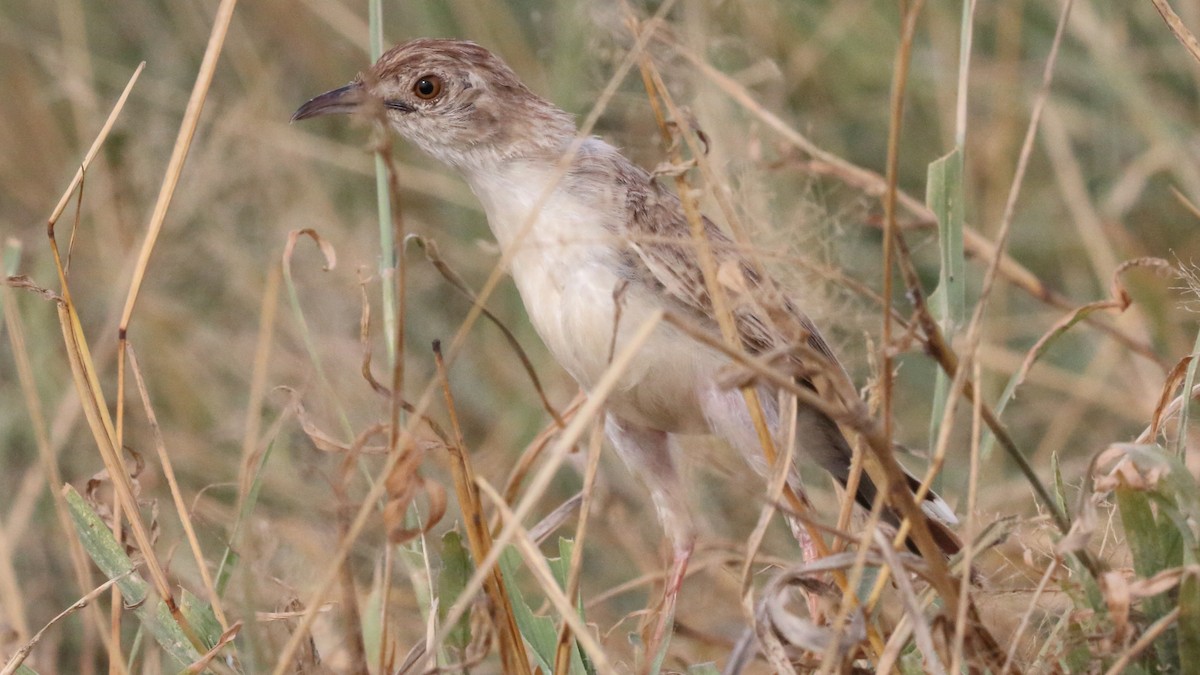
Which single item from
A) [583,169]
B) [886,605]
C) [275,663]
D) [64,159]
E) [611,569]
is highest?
[583,169]

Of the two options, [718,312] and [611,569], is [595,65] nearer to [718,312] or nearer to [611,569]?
[611,569]

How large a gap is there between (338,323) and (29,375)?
2825 millimetres

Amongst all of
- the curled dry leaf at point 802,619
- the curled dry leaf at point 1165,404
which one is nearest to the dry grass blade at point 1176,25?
the curled dry leaf at point 1165,404

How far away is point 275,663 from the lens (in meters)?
2.09

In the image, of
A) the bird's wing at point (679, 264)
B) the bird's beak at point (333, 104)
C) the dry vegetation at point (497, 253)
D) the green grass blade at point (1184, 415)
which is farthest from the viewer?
the dry vegetation at point (497, 253)

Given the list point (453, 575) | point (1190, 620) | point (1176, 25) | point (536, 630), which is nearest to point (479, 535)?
point (453, 575)

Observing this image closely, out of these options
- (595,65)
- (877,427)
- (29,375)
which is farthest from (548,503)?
(877,427)

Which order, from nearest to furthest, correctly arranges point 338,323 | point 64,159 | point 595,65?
1. point 595,65
2. point 338,323
3. point 64,159

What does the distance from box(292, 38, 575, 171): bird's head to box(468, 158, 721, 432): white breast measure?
114 millimetres

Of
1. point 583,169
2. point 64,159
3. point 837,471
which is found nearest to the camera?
point 583,169

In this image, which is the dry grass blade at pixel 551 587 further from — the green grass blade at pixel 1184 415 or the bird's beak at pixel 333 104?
the bird's beak at pixel 333 104

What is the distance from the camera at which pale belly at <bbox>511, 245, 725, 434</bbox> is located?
10.0 feet

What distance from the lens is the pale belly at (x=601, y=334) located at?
306 centimetres

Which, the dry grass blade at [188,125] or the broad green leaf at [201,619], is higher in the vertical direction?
the dry grass blade at [188,125]
